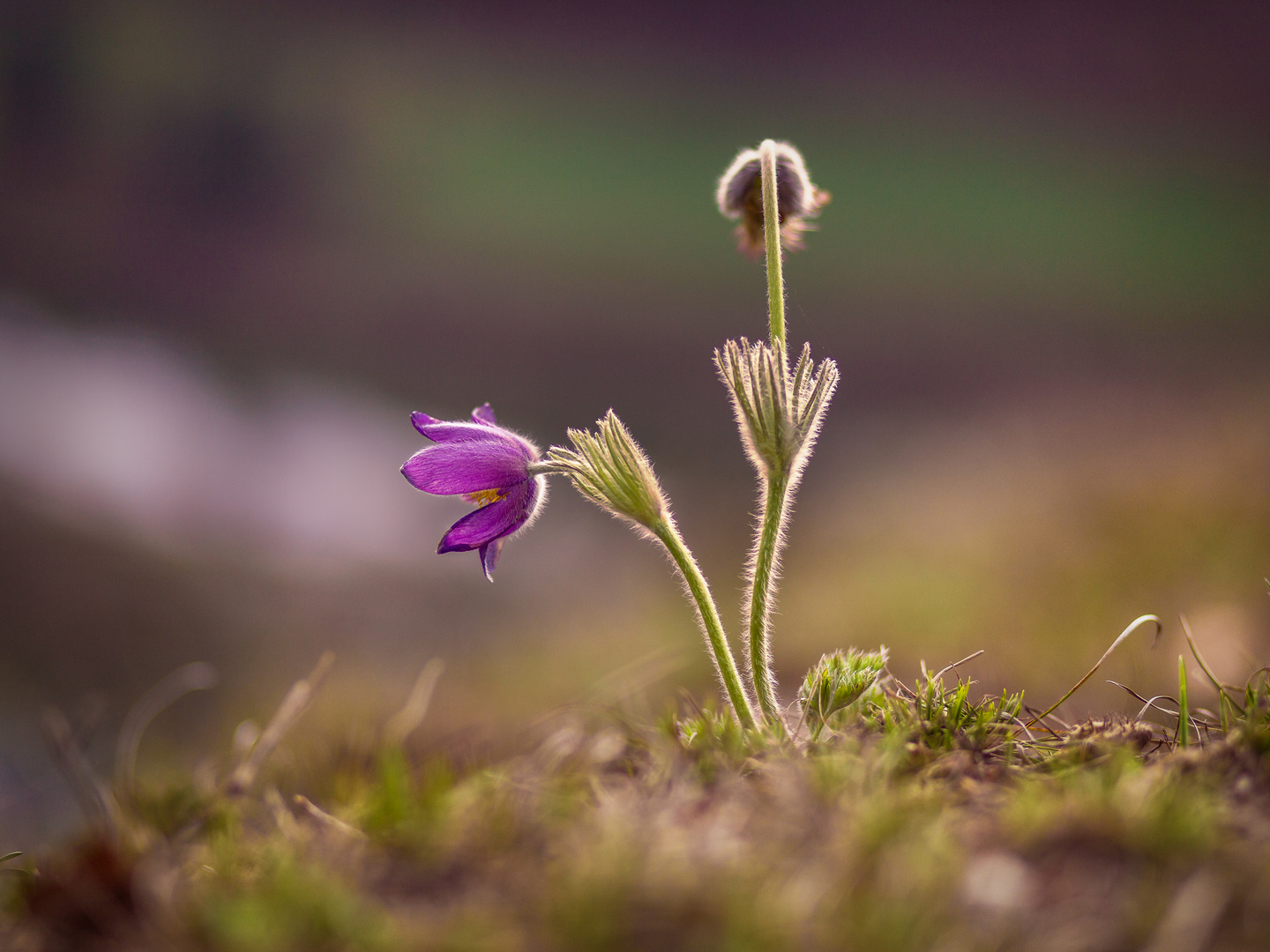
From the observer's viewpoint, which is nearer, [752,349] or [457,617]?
[752,349]

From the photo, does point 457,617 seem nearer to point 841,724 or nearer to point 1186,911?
point 841,724

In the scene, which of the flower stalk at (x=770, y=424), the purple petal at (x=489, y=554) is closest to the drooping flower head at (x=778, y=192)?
the flower stalk at (x=770, y=424)

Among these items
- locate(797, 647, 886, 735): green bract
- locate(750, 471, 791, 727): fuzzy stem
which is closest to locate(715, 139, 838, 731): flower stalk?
locate(750, 471, 791, 727): fuzzy stem

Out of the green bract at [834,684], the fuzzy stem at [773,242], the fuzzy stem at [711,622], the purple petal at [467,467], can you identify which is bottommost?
the green bract at [834,684]

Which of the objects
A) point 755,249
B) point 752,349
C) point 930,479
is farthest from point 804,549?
point 752,349

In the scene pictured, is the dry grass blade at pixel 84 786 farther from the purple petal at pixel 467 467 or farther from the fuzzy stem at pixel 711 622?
the fuzzy stem at pixel 711 622

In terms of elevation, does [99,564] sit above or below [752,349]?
below

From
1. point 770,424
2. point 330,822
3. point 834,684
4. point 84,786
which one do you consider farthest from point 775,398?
point 84,786
